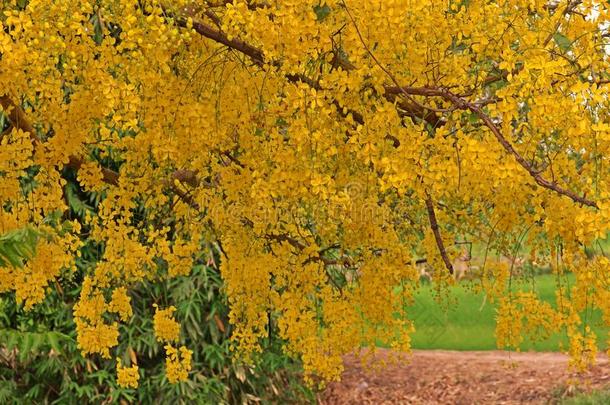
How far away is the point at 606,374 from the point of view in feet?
27.7

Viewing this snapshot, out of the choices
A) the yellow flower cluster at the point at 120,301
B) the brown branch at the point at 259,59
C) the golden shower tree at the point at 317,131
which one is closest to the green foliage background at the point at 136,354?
the yellow flower cluster at the point at 120,301

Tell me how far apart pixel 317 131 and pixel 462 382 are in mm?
6478

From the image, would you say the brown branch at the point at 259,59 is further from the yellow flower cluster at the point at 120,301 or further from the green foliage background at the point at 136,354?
the green foliage background at the point at 136,354

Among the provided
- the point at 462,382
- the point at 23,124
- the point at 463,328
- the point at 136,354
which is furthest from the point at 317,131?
the point at 463,328

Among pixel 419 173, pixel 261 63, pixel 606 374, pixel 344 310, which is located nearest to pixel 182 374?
pixel 344 310

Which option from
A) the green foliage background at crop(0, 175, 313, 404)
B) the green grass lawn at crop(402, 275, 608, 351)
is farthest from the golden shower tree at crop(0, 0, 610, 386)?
the green grass lawn at crop(402, 275, 608, 351)

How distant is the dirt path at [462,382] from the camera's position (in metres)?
8.50

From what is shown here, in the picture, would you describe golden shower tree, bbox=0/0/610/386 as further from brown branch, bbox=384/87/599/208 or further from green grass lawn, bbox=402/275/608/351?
green grass lawn, bbox=402/275/608/351

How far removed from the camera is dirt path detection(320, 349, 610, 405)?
27.9ft

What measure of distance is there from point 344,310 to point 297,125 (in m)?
1.46

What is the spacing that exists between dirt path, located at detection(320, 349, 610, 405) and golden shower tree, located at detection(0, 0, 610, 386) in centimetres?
434

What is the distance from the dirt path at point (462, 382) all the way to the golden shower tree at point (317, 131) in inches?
171

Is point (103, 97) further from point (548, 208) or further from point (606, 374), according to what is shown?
point (606, 374)

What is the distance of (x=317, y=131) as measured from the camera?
122 inches
